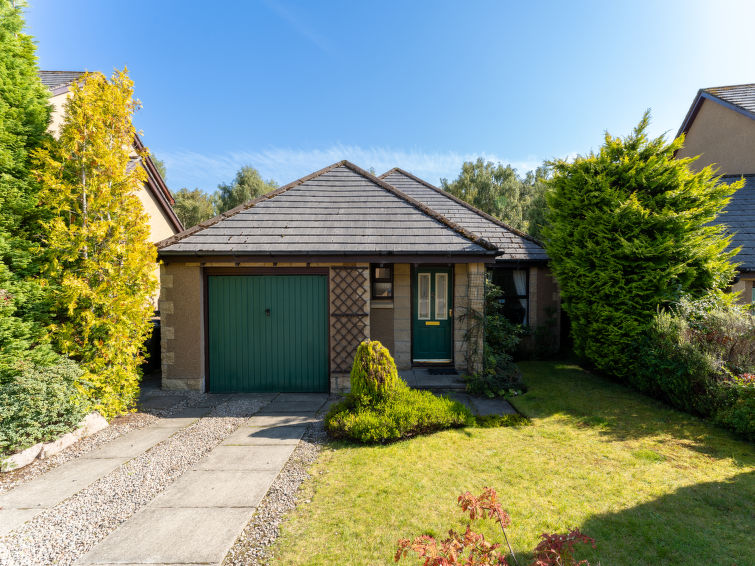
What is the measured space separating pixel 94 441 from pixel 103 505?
2214 millimetres

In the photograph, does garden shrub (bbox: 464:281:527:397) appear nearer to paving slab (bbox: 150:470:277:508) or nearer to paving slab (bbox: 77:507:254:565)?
paving slab (bbox: 150:470:277:508)

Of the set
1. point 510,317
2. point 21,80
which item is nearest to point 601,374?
point 510,317

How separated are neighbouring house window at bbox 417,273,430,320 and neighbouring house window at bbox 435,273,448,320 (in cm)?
23

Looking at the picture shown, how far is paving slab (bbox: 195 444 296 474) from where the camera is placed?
4742 mm

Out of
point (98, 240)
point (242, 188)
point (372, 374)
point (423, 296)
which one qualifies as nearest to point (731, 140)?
point (423, 296)

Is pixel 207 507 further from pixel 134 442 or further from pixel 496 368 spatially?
pixel 496 368

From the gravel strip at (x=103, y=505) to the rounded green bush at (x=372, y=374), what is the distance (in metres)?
2.41

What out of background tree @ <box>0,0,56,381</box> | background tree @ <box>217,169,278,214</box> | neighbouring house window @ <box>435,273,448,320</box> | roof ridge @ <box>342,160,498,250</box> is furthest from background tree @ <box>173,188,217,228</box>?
neighbouring house window @ <box>435,273,448,320</box>

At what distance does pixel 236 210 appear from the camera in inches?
345

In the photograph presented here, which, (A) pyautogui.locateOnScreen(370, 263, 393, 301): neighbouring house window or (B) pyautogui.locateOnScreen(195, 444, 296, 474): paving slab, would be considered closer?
(B) pyautogui.locateOnScreen(195, 444, 296, 474): paving slab

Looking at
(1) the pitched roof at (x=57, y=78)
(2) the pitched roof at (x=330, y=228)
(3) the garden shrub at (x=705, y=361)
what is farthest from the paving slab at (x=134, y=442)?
(1) the pitched roof at (x=57, y=78)

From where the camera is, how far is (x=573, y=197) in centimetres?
873

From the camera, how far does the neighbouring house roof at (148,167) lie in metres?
9.92

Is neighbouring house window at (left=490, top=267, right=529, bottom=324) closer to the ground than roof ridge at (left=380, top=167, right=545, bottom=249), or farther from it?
closer to the ground
